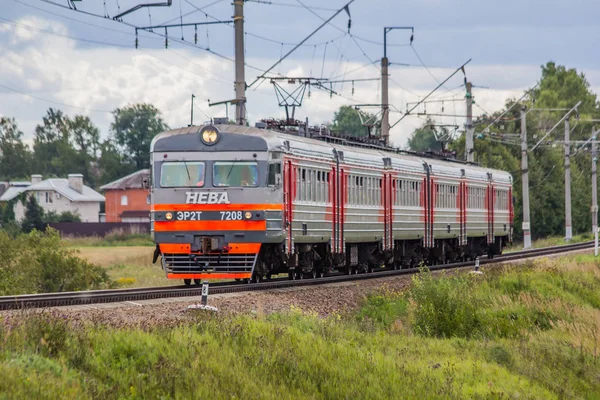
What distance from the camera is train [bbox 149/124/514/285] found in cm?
2266

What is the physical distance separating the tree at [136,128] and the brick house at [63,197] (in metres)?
13.7

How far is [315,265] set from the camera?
2739cm

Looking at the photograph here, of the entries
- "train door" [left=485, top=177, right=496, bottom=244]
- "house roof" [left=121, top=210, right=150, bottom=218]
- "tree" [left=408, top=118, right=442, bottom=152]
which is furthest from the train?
"tree" [left=408, top=118, right=442, bottom=152]

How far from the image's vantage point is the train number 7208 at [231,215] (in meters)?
22.6

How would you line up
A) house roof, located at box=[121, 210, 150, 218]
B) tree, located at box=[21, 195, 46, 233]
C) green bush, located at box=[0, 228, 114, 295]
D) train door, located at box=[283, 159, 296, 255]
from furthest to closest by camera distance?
house roof, located at box=[121, 210, 150, 218] → tree, located at box=[21, 195, 46, 233] → green bush, located at box=[0, 228, 114, 295] → train door, located at box=[283, 159, 296, 255]

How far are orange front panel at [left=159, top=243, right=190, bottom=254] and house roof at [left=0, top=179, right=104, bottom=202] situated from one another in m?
86.5

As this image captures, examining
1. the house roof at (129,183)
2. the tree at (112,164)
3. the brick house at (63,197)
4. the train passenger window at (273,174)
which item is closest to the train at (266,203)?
the train passenger window at (273,174)

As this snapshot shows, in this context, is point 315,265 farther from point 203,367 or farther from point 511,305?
point 203,367

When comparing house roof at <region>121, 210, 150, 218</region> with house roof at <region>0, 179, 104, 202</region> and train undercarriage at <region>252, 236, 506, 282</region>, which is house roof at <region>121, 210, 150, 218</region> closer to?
house roof at <region>0, 179, 104, 202</region>

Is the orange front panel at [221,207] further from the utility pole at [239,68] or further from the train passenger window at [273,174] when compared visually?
the utility pole at [239,68]

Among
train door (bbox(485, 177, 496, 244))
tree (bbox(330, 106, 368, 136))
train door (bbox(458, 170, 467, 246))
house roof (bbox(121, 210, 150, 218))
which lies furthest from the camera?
tree (bbox(330, 106, 368, 136))

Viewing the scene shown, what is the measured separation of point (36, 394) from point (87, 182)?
124077 mm

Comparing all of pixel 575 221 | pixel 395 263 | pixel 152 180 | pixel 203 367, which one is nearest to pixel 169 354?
pixel 203 367

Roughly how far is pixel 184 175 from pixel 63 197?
292ft
